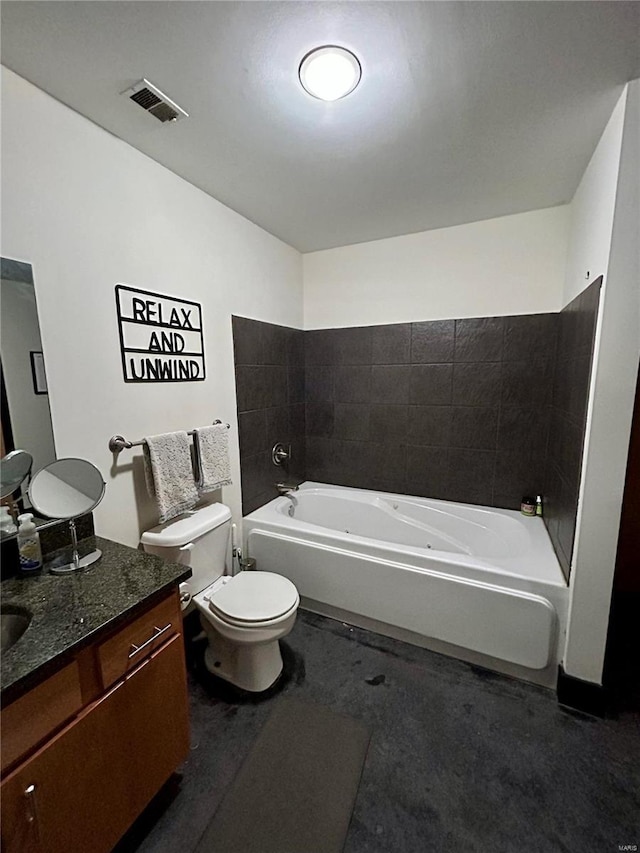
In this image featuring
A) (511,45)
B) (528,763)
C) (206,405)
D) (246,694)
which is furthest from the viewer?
(206,405)

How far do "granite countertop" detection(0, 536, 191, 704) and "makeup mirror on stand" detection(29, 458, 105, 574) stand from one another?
8 cm

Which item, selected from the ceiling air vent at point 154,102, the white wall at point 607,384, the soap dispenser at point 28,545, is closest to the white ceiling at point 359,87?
the ceiling air vent at point 154,102

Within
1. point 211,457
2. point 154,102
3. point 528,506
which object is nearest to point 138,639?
point 211,457

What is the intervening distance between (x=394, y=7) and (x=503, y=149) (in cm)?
86

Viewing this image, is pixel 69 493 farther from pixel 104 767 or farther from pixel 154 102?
pixel 154 102

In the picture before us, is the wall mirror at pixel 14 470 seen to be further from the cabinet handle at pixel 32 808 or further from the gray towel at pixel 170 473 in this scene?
the cabinet handle at pixel 32 808

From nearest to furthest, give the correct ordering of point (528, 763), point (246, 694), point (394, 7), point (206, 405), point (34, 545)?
point (394, 7) < point (34, 545) < point (528, 763) < point (246, 694) < point (206, 405)

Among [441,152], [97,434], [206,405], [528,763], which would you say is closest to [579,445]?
[528,763]

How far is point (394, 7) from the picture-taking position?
93cm

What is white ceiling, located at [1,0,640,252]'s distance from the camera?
0.95 metres

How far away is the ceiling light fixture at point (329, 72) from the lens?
107 cm

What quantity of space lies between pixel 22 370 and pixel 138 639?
0.98 m

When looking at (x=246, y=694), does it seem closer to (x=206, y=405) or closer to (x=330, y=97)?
(x=206, y=405)

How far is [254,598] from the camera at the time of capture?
5.53 feet
